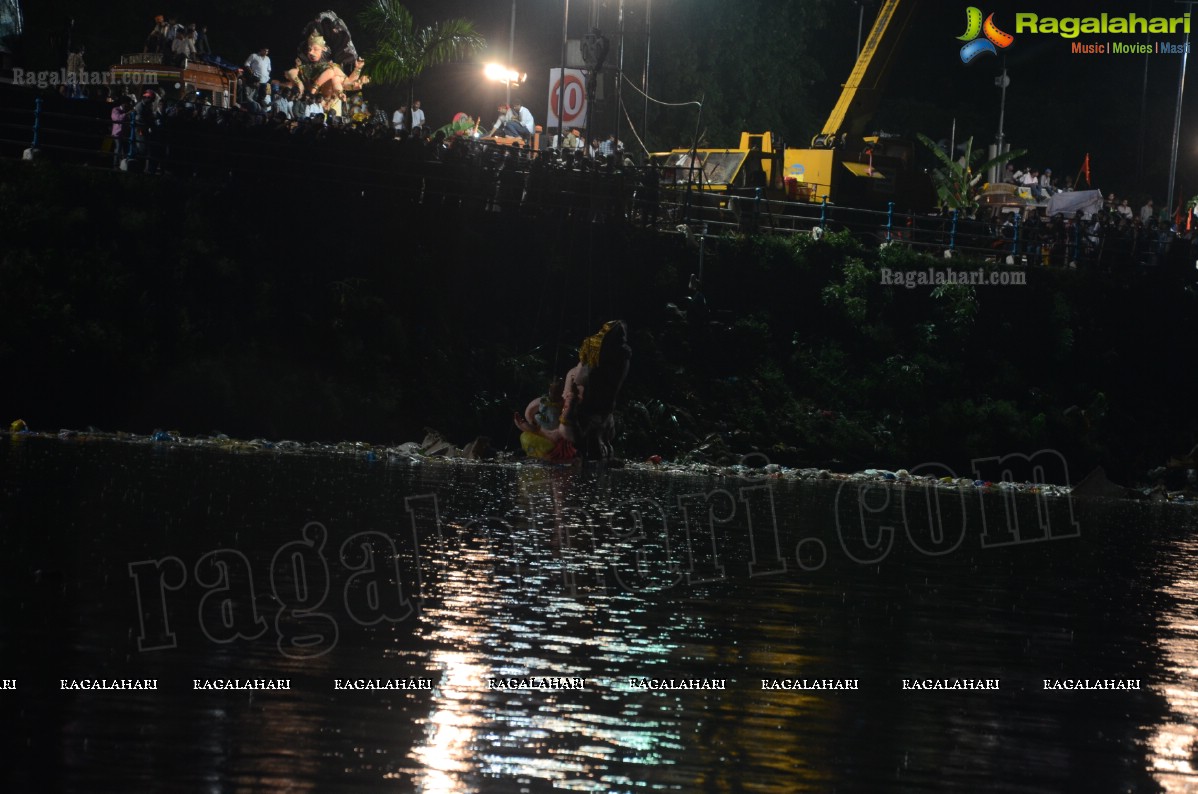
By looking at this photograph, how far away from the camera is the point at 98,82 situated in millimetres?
28453

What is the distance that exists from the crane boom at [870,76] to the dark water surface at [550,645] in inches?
908

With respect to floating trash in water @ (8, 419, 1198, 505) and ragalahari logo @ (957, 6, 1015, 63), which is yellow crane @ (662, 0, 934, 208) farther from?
ragalahari logo @ (957, 6, 1015, 63)

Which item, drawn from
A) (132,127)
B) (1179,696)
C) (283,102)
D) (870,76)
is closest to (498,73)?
(870,76)

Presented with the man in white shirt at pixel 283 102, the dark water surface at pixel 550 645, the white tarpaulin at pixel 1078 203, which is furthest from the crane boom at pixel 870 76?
the dark water surface at pixel 550 645

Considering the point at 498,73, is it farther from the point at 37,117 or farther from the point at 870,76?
the point at 37,117

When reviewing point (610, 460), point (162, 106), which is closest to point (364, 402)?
point (610, 460)

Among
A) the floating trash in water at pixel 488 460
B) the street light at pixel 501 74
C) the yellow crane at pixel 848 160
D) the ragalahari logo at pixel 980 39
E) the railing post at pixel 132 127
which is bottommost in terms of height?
the floating trash in water at pixel 488 460

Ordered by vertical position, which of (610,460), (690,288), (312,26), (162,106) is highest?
(312,26)

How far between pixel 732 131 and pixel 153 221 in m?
26.9

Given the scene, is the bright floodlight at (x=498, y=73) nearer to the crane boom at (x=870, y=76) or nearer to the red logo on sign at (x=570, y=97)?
the red logo on sign at (x=570, y=97)

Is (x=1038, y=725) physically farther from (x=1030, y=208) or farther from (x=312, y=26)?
(x=1030, y=208)

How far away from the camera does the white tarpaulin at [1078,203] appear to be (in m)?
38.8

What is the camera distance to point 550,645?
9.23 meters

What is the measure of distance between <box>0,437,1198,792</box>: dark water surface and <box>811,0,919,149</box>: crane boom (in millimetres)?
23076
